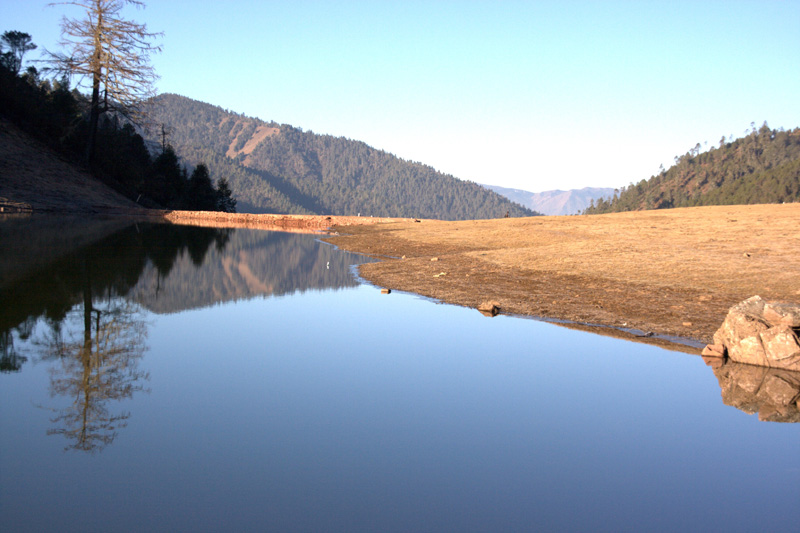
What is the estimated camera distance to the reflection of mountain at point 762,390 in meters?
7.96

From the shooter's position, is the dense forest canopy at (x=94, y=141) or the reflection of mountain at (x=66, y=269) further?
the dense forest canopy at (x=94, y=141)

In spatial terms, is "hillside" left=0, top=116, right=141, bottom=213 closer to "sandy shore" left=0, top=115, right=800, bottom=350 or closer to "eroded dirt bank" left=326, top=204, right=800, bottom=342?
"sandy shore" left=0, top=115, right=800, bottom=350

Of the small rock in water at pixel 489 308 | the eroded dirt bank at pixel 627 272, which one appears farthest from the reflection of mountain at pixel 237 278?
the small rock in water at pixel 489 308

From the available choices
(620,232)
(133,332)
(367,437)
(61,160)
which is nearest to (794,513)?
(367,437)

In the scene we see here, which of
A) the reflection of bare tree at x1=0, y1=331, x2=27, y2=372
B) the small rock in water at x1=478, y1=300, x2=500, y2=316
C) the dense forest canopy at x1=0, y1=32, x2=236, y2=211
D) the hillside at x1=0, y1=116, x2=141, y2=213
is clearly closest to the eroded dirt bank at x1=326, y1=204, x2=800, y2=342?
the small rock in water at x1=478, y1=300, x2=500, y2=316

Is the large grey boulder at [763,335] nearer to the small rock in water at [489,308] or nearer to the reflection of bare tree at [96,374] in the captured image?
the small rock in water at [489,308]

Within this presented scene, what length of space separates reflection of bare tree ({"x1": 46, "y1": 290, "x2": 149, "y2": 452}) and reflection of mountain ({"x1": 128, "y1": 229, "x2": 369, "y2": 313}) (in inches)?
90.4

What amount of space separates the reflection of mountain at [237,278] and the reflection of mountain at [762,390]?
1135cm

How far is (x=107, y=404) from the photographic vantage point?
22.9 feet

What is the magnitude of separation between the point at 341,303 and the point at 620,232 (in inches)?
939

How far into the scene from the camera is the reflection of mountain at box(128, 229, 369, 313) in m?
15.0

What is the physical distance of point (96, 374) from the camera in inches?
315

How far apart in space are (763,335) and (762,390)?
5.79 feet

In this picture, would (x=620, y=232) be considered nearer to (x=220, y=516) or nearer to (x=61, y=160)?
(x=220, y=516)
